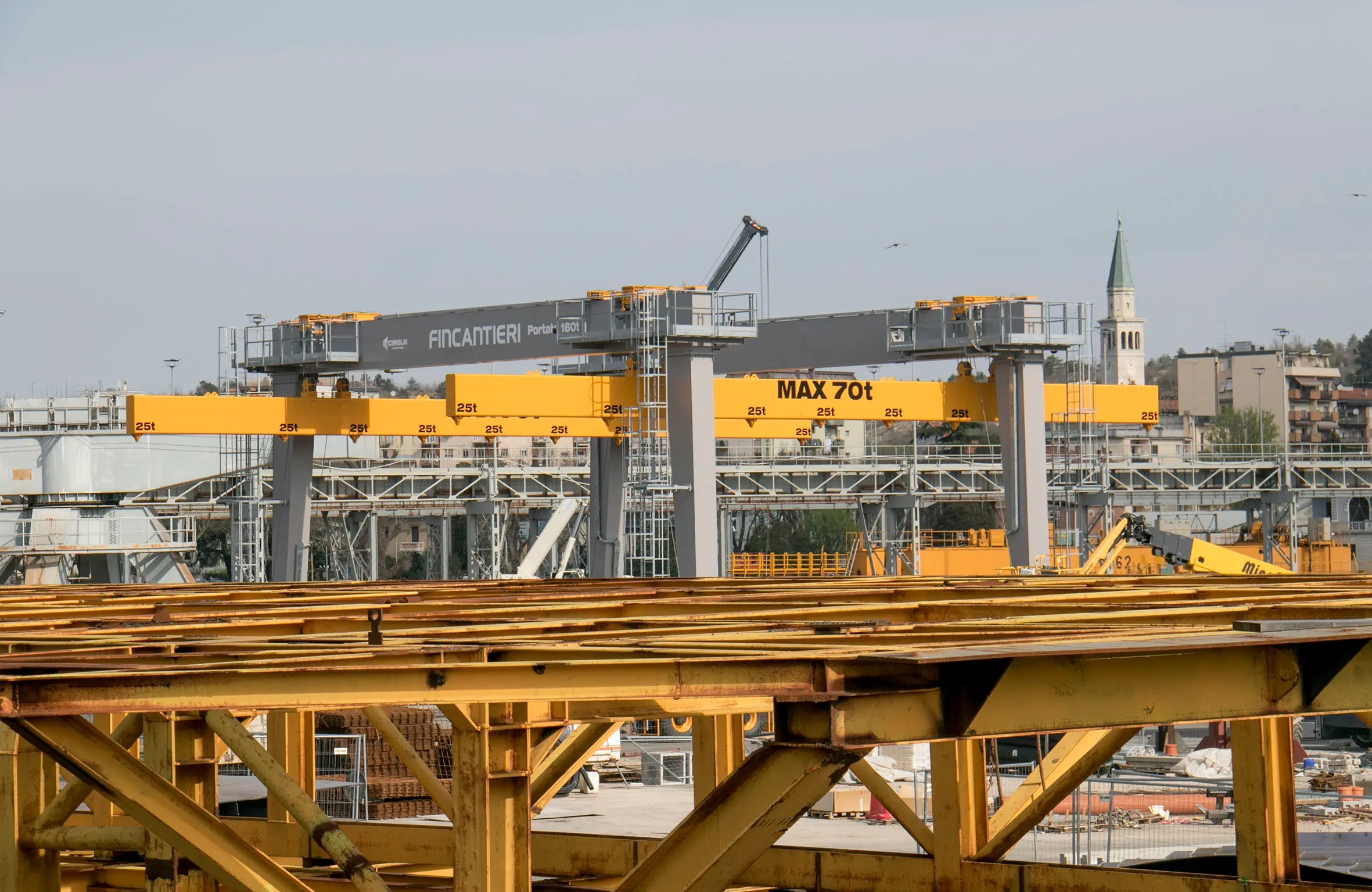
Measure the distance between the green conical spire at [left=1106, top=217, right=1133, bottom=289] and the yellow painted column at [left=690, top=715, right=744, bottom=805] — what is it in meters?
173

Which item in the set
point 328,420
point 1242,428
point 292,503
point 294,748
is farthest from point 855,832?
point 1242,428

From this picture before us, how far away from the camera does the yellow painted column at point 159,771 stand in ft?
24.9

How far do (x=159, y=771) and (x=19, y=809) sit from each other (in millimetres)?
701

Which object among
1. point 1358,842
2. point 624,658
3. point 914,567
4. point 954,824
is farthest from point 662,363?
point 914,567

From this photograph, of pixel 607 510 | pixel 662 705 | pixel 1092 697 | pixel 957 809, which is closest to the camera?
pixel 1092 697

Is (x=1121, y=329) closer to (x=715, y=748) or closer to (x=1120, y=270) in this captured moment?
(x=1120, y=270)

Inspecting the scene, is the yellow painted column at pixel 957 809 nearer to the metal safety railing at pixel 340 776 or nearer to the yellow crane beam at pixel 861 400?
the metal safety railing at pixel 340 776

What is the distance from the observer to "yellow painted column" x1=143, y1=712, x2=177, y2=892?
7.60m

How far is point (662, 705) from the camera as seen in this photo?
5.48m

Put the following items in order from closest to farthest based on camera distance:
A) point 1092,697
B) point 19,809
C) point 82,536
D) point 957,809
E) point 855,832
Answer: point 1092,697 → point 19,809 → point 957,809 → point 855,832 → point 82,536

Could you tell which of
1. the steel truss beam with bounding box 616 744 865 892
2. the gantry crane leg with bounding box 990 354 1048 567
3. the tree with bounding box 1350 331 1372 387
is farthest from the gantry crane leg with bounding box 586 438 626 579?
the tree with bounding box 1350 331 1372 387

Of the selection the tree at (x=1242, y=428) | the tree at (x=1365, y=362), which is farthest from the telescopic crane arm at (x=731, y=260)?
the tree at (x=1365, y=362)

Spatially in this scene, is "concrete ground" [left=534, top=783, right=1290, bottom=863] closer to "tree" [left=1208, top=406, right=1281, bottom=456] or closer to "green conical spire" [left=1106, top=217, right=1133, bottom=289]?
"tree" [left=1208, top=406, right=1281, bottom=456]

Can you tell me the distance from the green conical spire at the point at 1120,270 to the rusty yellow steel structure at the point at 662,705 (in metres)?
173
